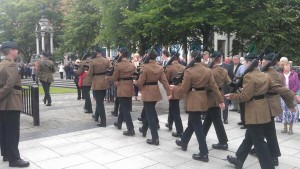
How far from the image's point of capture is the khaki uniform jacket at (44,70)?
40.1 ft

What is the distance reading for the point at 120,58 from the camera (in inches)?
311

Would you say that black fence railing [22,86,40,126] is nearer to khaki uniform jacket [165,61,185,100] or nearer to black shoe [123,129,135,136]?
black shoe [123,129,135,136]

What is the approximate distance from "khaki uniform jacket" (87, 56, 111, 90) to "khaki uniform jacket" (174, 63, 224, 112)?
121 inches

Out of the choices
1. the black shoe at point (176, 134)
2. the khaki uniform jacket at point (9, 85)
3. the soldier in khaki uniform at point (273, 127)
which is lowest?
the black shoe at point (176, 134)

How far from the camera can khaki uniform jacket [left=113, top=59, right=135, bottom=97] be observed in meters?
7.81

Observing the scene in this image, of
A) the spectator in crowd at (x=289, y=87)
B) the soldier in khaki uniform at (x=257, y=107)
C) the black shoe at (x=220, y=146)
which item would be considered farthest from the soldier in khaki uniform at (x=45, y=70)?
the soldier in khaki uniform at (x=257, y=107)

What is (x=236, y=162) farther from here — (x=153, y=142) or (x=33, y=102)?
(x=33, y=102)

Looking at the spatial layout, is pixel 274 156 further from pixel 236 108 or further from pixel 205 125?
pixel 236 108

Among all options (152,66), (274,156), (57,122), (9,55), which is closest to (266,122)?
(274,156)

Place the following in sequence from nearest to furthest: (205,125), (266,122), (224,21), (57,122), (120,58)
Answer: (266,122) → (205,125) → (120,58) → (57,122) → (224,21)

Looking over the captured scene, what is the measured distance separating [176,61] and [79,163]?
3632 mm

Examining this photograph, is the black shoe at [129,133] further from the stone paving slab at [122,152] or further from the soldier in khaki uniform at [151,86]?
the soldier in khaki uniform at [151,86]

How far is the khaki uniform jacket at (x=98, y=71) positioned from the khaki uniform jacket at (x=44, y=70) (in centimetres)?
410

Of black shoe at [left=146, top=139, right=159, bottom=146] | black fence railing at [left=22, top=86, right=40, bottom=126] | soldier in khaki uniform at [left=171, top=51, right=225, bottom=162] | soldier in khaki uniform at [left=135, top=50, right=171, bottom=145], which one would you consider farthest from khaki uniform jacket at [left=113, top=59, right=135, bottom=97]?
black fence railing at [left=22, top=86, right=40, bottom=126]
